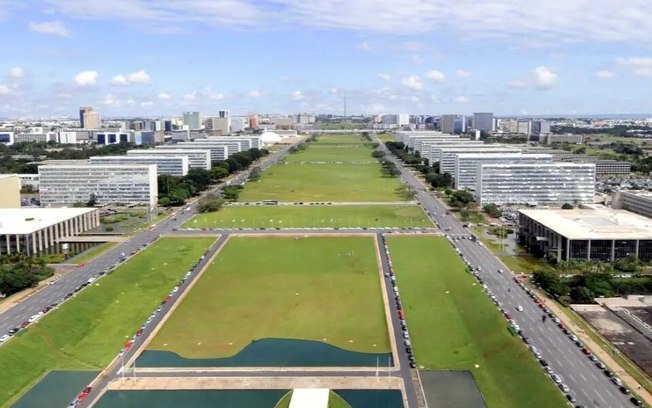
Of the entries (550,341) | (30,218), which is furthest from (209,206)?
(550,341)

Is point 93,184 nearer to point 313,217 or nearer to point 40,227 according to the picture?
point 40,227

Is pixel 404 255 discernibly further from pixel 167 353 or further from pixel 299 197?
pixel 299 197

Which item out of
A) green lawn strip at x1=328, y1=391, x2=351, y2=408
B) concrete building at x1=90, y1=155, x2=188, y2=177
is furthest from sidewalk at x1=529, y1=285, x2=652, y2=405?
concrete building at x1=90, y1=155, x2=188, y2=177

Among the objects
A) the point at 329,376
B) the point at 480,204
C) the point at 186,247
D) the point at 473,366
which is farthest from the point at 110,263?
the point at 480,204

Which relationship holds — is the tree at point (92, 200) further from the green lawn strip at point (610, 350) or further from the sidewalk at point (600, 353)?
the green lawn strip at point (610, 350)

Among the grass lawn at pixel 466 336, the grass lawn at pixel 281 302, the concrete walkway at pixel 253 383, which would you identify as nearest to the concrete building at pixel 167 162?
the grass lawn at pixel 281 302
